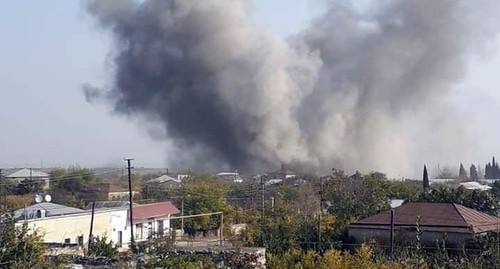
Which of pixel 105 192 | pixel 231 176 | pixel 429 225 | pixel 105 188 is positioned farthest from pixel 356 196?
pixel 231 176

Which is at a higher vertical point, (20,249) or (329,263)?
(20,249)

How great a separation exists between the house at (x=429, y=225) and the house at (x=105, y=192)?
62.6 feet

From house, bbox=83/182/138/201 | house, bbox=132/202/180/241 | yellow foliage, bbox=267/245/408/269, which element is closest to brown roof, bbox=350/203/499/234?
yellow foliage, bbox=267/245/408/269

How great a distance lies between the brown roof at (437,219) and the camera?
1622 centimetres

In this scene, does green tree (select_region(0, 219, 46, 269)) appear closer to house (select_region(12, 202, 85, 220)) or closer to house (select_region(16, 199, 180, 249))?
house (select_region(16, 199, 180, 249))

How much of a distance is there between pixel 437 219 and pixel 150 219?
31.9ft

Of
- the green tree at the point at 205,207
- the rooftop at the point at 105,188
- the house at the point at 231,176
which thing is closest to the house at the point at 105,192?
the rooftop at the point at 105,188

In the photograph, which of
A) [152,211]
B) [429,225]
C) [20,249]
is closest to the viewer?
[20,249]

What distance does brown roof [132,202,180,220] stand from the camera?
23172mm

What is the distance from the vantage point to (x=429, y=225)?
16.5 meters

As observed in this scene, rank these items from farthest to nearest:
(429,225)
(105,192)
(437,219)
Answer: (105,192) → (437,219) → (429,225)

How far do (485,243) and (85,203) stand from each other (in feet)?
69.6

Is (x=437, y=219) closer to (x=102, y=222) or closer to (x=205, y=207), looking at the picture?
(x=102, y=222)

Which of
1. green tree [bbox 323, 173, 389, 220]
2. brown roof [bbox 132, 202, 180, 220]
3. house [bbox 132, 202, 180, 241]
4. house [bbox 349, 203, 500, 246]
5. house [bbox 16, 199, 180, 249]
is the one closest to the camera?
house [bbox 349, 203, 500, 246]
